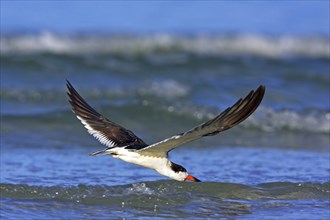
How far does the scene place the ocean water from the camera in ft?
22.6

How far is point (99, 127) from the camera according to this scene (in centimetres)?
730

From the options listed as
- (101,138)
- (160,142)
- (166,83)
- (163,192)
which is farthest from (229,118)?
(166,83)

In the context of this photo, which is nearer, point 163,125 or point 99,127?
point 99,127

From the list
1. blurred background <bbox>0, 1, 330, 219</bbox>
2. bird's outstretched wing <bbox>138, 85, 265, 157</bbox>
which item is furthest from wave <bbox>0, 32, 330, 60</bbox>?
bird's outstretched wing <bbox>138, 85, 265, 157</bbox>

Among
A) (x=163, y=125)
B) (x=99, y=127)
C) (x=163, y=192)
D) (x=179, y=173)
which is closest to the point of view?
(x=179, y=173)

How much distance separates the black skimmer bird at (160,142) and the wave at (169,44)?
926 cm

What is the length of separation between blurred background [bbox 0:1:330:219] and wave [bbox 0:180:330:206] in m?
0.05

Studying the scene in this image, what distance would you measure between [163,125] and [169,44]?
789 centimetres

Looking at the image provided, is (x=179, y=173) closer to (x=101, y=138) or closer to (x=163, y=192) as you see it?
(x=163, y=192)

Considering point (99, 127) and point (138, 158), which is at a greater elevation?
point (99, 127)

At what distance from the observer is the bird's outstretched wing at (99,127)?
282 inches

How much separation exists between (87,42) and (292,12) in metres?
7.28

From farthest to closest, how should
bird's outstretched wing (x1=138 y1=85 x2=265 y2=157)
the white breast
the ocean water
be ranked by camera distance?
1. the ocean water
2. the white breast
3. bird's outstretched wing (x1=138 y1=85 x2=265 y2=157)

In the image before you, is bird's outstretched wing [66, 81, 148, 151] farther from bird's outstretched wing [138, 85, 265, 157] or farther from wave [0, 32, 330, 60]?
wave [0, 32, 330, 60]
